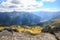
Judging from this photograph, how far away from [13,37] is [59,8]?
70 centimetres

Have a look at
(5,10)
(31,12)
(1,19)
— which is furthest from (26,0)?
(1,19)

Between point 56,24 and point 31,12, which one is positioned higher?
point 31,12

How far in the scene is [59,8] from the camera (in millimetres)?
1636

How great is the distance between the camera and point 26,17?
1644mm

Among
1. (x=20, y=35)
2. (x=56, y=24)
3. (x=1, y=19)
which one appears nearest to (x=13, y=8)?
(x=1, y=19)

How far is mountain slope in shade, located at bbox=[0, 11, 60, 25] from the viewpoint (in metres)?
1.62

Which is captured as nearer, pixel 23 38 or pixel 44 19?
pixel 23 38

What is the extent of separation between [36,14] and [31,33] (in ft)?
0.85

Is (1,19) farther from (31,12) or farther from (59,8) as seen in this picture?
(59,8)

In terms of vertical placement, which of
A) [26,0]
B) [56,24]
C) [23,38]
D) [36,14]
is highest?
[26,0]

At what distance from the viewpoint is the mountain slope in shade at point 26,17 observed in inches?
63.8

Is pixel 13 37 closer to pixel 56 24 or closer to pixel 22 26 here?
pixel 22 26

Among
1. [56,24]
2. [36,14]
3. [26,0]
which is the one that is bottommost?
[56,24]

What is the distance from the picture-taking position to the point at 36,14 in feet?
5.38
